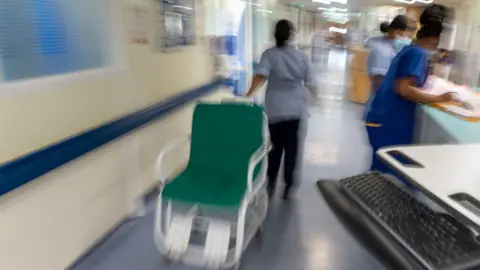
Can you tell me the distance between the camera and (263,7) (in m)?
7.26

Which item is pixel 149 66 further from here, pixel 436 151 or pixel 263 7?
pixel 263 7

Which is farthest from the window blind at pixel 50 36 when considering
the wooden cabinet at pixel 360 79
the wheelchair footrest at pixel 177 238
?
the wooden cabinet at pixel 360 79

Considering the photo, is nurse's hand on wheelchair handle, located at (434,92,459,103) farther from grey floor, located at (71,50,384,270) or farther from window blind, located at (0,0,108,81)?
window blind, located at (0,0,108,81)

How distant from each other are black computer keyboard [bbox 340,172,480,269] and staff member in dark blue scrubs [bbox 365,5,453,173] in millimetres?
895

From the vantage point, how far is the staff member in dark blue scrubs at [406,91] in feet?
6.80

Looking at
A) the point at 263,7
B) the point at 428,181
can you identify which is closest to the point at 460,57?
the point at 263,7

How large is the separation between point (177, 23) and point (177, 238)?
1.96m

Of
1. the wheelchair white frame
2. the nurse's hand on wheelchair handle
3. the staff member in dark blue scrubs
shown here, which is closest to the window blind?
the wheelchair white frame

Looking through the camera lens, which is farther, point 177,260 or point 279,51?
point 279,51

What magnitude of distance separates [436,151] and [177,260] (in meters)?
1.58

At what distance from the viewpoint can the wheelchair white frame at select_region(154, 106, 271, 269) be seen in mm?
2279

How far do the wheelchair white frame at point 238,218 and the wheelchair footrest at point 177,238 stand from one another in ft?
0.09

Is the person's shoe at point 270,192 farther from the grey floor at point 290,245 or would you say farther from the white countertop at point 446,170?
the white countertop at point 446,170

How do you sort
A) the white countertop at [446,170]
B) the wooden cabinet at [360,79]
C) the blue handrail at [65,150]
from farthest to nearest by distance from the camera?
the wooden cabinet at [360,79] → the blue handrail at [65,150] → the white countertop at [446,170]
